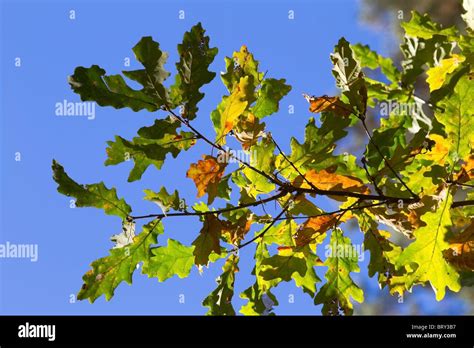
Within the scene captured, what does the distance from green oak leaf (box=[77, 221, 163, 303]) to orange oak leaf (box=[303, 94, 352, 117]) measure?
51cm

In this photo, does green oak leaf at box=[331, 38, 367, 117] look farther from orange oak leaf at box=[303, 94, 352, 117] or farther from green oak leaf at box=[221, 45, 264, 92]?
green oak leaf at box=[221, 45, 264, 92]

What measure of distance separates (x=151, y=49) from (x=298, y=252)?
2.16 ft

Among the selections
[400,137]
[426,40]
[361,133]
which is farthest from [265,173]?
[361,133]

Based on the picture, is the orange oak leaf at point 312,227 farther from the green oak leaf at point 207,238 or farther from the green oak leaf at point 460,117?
the green oak leaf at point 460,117

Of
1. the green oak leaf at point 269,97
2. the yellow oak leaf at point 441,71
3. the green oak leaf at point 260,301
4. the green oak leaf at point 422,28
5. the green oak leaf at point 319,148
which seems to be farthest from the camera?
the green oak leaf at point 422,28

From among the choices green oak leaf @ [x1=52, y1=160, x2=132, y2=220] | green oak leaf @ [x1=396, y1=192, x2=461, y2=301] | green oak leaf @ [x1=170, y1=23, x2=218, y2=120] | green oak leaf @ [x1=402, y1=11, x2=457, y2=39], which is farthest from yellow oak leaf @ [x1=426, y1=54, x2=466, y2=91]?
green oak leaf @ [x1=52, y1=160, x2=132, y2=220]

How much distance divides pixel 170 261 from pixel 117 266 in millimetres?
196

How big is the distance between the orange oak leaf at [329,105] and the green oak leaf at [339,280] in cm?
39

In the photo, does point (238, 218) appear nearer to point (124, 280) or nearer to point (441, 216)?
point (124, 280)

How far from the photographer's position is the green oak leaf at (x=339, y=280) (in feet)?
5.77

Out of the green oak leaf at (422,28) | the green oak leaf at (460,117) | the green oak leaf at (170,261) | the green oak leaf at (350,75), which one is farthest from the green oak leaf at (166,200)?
the green oak leaf at (422,28)

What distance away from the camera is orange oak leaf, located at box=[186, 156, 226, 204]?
149 centimetres

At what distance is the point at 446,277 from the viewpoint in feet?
4.86

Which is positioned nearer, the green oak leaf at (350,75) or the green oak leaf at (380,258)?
the green oak leaf at (350,75)
